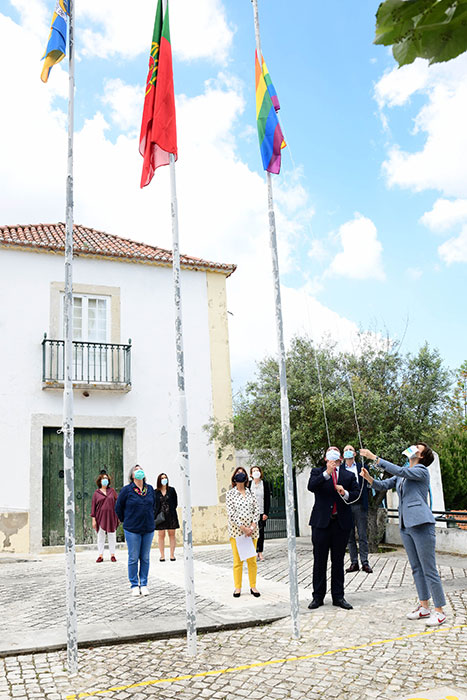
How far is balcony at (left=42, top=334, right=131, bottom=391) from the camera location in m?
15.3

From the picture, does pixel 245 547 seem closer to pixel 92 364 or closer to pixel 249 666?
pixel 249 666

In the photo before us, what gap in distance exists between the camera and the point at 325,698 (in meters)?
4.60

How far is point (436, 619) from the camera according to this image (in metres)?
6.51

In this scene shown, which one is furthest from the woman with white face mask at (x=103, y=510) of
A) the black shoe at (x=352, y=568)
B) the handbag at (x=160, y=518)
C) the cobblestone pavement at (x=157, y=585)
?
the black shoe at (x=352, y=568)

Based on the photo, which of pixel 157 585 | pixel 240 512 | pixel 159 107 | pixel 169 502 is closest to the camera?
pixel 159 107

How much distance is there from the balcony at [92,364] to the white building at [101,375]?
26 mm

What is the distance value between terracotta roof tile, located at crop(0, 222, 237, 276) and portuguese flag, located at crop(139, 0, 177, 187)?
9.53m

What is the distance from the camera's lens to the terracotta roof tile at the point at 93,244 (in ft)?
52.1

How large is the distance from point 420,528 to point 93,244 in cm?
1282

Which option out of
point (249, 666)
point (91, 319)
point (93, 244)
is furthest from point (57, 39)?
point (93, 244)

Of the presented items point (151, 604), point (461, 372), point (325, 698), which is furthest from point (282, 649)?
point (461, 372)

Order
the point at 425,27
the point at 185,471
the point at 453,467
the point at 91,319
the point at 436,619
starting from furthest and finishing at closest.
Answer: the point at 91,319
the point at 453,467
the point at 436,619
the point at 185,471
the point at 425,27

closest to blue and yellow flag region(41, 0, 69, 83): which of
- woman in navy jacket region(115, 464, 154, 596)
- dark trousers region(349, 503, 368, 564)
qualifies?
woman in navy jacket region(115, 464, 154, 596)

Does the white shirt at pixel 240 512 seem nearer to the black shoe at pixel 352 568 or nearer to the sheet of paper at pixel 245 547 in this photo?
the sheet of paper at pixel 245 547
